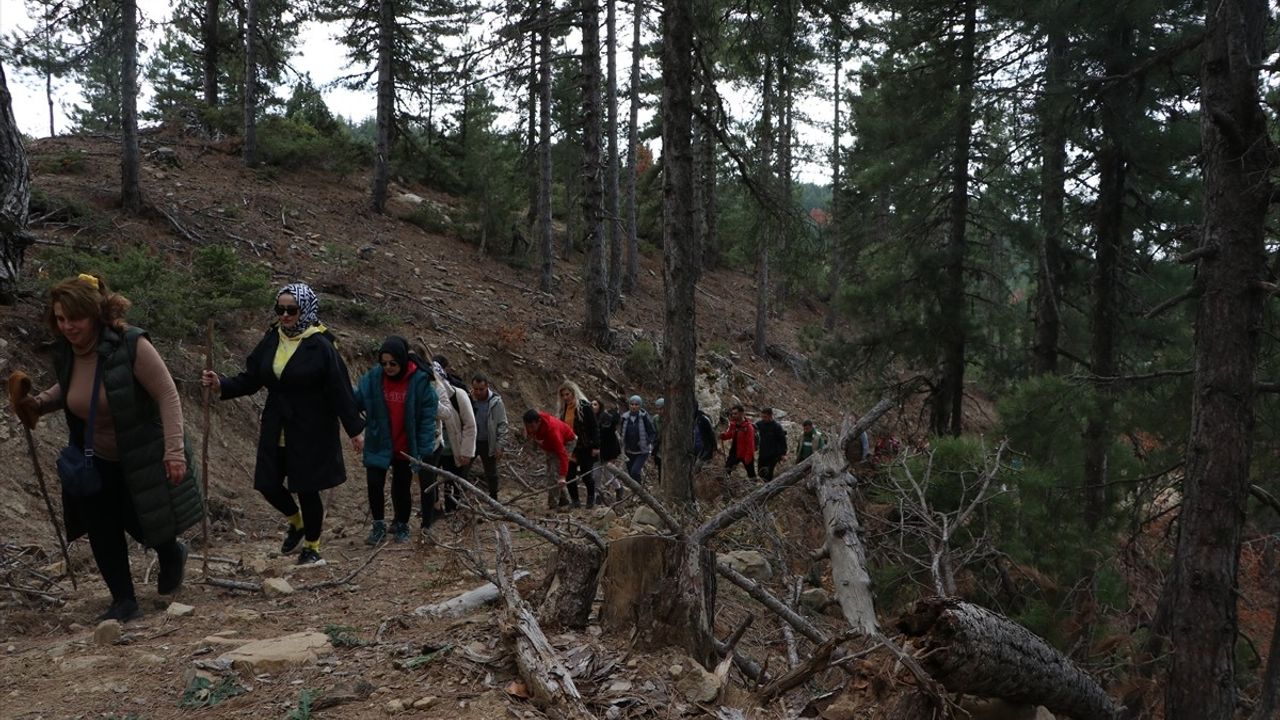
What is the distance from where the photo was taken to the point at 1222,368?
628 centimetres

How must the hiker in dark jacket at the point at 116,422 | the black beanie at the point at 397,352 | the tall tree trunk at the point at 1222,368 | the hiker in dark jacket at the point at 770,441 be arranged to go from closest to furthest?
the hiker in dark jacket at the point at 116,422 → the tall tree trunk at the point at 1222,368 → the black beanie at the point at 397,352 → the hiker in dark jacket at the point at 770,441

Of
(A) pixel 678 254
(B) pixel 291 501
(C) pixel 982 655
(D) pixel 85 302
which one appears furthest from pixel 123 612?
(A) pixel 678 254

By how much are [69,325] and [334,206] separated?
15.5 m

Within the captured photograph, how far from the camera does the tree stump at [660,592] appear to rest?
370 centimetres

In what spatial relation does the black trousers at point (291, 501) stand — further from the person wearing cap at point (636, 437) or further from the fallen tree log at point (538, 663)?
the person wearing cap at point (636, 437)

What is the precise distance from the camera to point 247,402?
9984 millimetres

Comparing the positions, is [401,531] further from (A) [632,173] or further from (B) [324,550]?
(A) [632,173]

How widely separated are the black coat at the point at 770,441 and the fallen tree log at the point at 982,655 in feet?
33.0

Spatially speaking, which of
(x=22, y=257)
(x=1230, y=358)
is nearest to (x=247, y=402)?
(x=22, y=257)

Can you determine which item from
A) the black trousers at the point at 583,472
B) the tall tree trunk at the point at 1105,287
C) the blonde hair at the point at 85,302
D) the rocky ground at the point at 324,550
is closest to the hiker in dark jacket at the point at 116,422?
the blonde hair at the point at 85,302

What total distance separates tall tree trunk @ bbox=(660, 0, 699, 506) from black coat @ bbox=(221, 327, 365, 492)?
3.66 meters

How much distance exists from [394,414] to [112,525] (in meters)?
2.28

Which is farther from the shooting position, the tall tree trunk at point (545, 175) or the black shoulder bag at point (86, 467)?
the tall tree trunk at point (545, 175)

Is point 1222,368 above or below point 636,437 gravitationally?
above
